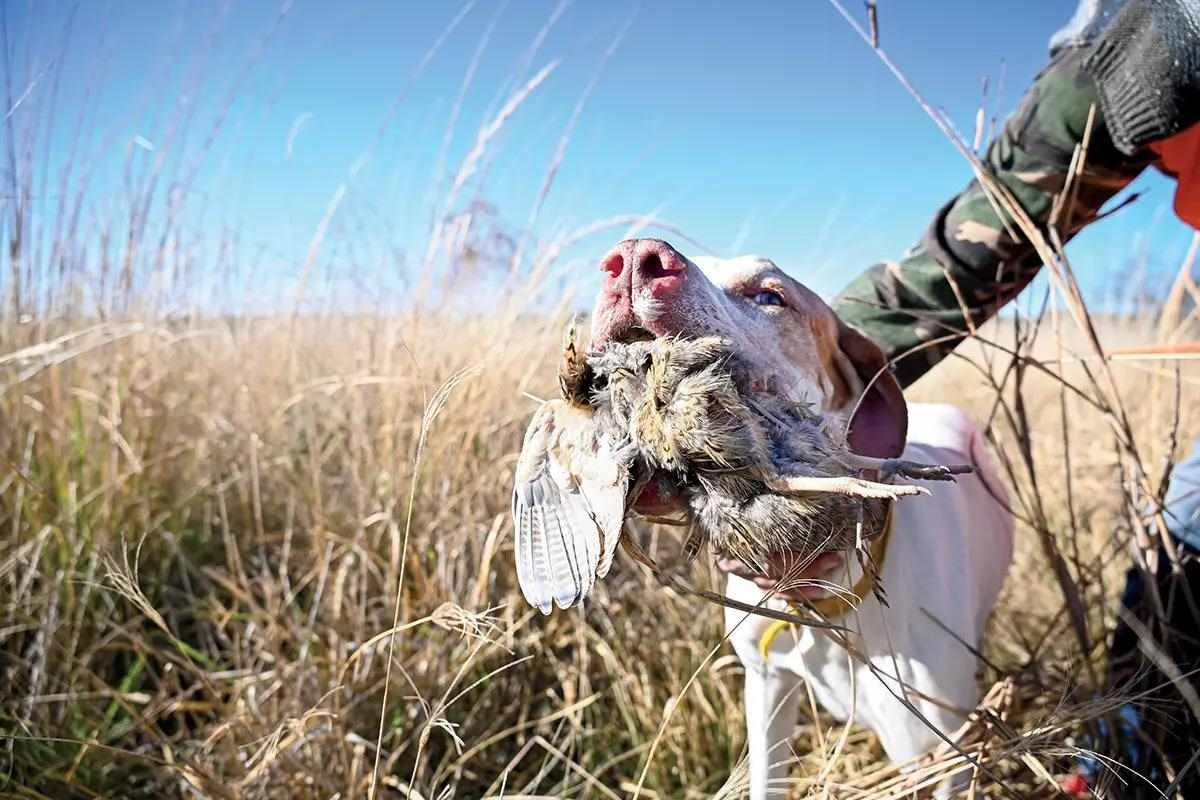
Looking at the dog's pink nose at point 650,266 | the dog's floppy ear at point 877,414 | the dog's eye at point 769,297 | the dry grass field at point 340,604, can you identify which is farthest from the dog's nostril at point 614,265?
the dry grass field at point 340,604

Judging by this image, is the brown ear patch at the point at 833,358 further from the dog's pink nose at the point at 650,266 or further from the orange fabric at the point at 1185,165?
the orange fabric at the point at 1185,165

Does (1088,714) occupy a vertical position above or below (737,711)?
above

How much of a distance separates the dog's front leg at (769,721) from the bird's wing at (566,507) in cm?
60

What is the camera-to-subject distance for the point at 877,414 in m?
1.11

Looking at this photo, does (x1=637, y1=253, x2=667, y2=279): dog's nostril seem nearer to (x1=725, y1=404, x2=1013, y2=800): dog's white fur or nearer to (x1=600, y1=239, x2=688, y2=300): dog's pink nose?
(x1=600, y1=239, x2=688, y2=300): dog's pink nose

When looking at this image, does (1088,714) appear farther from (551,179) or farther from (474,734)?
(551,179)

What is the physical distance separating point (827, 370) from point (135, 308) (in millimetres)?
1908

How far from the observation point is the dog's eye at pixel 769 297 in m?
1.01

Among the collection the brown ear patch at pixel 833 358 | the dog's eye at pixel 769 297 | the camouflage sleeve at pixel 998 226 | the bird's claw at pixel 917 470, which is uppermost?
the camouflage sleeve at pixel 998 226

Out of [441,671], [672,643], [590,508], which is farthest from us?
[672,643]

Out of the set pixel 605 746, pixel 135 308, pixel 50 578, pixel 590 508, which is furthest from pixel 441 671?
pixel 135 308

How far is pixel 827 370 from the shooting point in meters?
1.09

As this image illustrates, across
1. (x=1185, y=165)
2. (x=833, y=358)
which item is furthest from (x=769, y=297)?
(x=1185, y=165)

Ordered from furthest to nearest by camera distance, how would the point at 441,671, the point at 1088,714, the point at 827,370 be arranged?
the point at 441,671 → the point at 827,370 → the point at 1088,714
